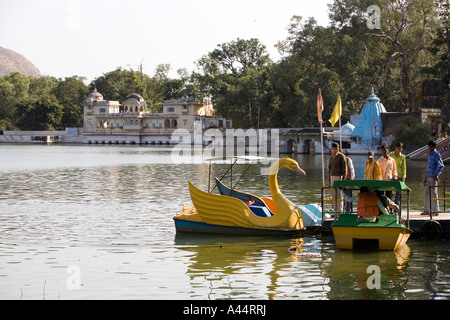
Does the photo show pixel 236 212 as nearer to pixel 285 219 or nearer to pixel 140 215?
pixel 285 219

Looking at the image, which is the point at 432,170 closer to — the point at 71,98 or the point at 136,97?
the point at 136,97

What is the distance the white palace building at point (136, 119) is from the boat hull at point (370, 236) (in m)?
91.1

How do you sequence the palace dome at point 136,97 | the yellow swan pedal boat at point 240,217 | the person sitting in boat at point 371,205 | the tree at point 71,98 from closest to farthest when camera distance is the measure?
the person sitting in boat at point 371,205 → the yellow swan pedal boat at point 240,217 → the palace dome at point 136,97 → the tree at point 71,98

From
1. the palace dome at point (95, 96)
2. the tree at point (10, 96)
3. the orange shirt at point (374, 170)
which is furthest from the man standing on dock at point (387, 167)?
the tree at point (10, 96)

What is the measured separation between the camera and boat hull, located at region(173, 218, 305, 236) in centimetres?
1630

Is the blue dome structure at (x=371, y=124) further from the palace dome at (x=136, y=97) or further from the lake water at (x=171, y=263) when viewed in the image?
the palace dome at (x=136, y=97)

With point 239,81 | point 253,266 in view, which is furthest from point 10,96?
point 253,266

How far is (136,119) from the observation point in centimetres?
11200

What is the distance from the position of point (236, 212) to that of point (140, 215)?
201 inches

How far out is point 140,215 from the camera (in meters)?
20.8

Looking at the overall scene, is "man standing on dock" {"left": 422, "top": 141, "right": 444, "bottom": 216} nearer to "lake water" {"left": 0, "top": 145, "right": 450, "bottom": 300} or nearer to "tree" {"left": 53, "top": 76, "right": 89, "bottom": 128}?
"lake water" {"left": 0, "top": 145, "right": 450, "bottom": 300}

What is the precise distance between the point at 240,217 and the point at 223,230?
55cm

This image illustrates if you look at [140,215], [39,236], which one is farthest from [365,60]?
[39,236]

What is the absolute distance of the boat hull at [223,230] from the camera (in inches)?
642
